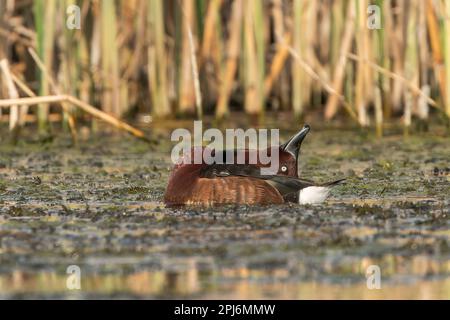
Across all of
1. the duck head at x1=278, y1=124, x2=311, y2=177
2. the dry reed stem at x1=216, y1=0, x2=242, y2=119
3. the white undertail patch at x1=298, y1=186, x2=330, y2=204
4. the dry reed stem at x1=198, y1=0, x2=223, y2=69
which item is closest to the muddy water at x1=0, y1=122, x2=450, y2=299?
the white undertail patch at x1=298, y1=186, x2=330, y2=204

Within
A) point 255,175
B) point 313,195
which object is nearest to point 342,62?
point 255,175

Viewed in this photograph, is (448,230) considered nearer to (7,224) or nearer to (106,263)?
(106,263)

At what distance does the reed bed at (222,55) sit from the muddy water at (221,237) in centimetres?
156

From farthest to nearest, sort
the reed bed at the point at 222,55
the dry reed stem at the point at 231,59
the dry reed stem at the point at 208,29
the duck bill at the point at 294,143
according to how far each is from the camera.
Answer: the dry reed stem at the point at 231,59, the dry reed stem at the point at 208,29, the reed bed at the point at 222,55, the duck bill at the point at 294,143

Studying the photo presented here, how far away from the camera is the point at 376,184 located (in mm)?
7746

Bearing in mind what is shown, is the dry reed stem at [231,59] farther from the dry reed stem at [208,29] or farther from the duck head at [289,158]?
the duck head at [289,158]

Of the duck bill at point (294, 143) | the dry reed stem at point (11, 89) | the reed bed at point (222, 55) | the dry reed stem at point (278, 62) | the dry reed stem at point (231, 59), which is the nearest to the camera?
the duck bill at point (294, 143)

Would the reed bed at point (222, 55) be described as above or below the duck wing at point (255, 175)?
above

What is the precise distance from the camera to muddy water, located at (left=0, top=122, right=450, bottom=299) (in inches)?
186

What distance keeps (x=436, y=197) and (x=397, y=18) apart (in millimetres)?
4931

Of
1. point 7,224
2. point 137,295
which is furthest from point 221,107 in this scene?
point 137,295

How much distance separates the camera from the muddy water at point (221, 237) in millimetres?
4734

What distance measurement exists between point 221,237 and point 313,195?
111 cm

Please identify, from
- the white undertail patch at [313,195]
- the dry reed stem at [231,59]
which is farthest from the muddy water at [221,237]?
the dry reed stem at [231,59]
